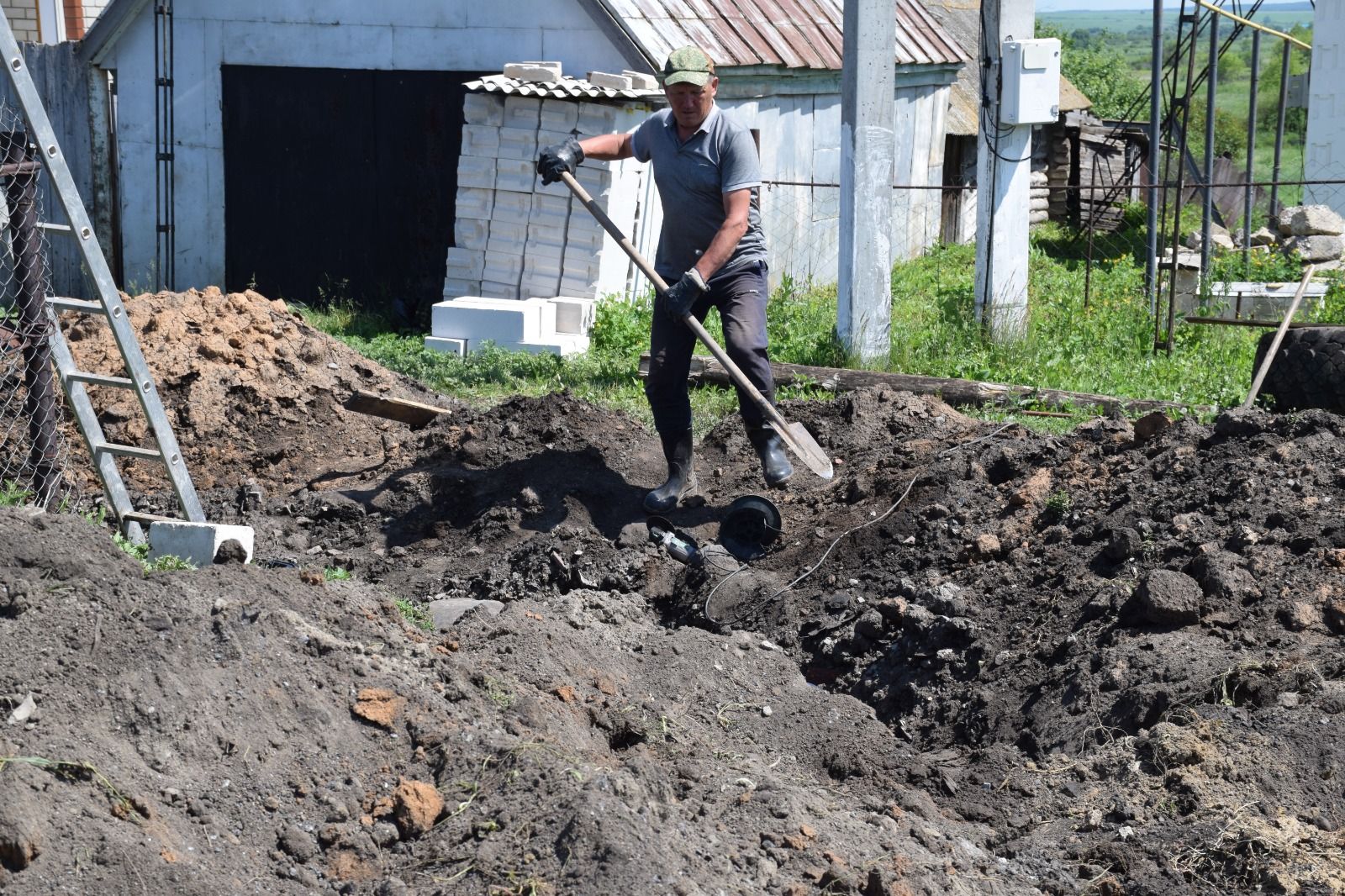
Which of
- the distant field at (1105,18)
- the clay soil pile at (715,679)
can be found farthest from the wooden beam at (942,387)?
the distant field at (1105,18)

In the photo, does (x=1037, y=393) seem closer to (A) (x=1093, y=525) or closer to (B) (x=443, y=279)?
(A) (x=1093, y=525)

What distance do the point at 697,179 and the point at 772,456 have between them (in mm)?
1369

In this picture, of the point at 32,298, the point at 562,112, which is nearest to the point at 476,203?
the point at 562,112

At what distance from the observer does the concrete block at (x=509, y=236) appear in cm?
1127

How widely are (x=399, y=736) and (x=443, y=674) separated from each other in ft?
1.30

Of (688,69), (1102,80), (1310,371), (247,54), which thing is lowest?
(1310,371)

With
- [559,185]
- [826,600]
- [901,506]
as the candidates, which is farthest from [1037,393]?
[559,185]

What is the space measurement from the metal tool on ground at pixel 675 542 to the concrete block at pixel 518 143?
533cm

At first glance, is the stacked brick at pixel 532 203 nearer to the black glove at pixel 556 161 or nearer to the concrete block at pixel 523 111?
the concrete block at pixel 523 111

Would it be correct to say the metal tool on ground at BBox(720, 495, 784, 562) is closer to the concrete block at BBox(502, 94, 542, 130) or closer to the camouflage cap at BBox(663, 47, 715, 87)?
the camouflage cap at BBox(663, 47, 715, 87)

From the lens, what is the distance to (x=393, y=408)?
7961 millimetres

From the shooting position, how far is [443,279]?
12.2 m

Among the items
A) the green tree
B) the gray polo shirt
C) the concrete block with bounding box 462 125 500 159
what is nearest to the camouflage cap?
the gray polo shirt

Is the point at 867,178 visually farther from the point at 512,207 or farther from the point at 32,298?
the point at 32,298
